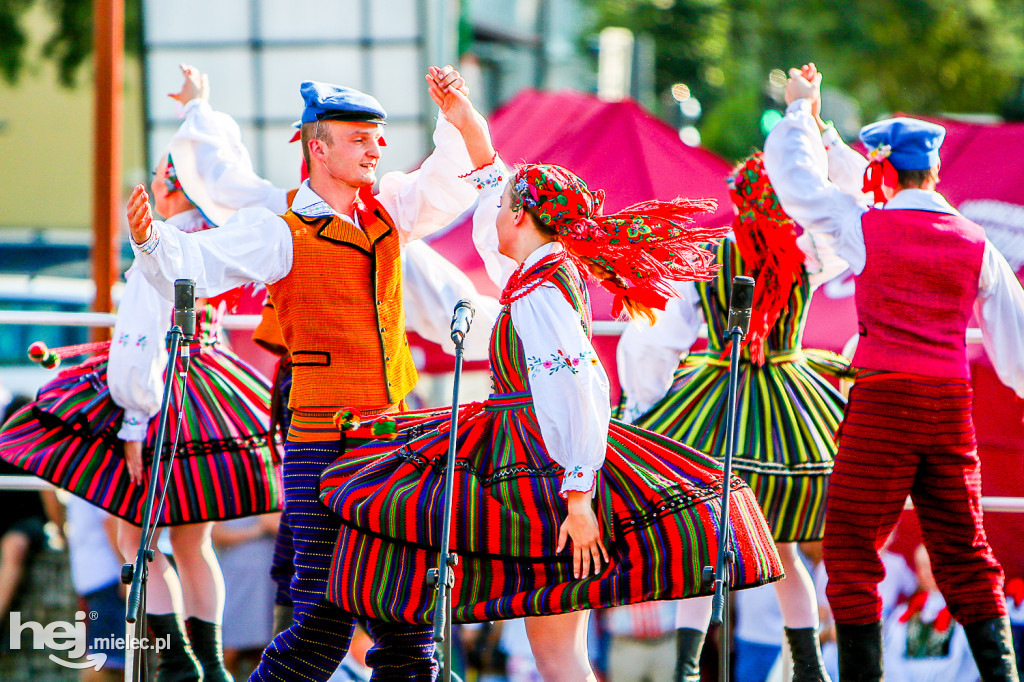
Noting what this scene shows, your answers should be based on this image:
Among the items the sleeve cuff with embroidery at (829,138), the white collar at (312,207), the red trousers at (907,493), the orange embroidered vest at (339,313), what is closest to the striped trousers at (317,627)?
the orange embroidered vest at (339,313)

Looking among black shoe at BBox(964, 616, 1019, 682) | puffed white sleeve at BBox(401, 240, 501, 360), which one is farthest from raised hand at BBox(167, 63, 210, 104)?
black shoe at BBox(964, 616, 1019, 682)

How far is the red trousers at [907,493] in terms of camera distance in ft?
10.5

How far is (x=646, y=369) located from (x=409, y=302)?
30.2 inches

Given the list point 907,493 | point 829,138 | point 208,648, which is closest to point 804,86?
point 829,138

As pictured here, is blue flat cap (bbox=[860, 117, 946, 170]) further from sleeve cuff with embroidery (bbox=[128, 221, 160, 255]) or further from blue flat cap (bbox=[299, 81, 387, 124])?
sleeve cuff with embroidery (bbox=[128, 221, 160, 255])

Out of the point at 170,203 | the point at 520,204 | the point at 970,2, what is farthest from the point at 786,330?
the point at 970,2

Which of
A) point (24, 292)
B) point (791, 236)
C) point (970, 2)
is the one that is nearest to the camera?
point (791, 236)

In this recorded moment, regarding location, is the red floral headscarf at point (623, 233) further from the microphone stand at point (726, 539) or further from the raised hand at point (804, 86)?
the raised hand at point (804, 86)

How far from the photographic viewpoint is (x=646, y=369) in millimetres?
3775

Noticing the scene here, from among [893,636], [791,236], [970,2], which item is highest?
[970,2]

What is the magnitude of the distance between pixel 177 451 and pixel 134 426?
0.48 ft

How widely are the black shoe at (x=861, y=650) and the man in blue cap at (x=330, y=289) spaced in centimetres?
113

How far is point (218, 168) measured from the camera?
3.67 metres

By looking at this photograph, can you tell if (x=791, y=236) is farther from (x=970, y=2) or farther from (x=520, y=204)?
(x=970, y=2)
